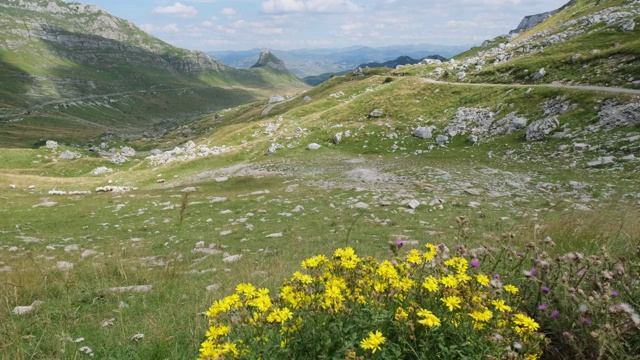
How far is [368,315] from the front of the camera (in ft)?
12.5

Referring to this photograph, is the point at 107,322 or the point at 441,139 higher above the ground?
the point at 107,322

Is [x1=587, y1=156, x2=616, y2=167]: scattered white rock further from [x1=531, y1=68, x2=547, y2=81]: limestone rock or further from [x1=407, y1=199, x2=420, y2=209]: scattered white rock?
[x1=531, y1=68, x2=547, y2=81]: limestone rock

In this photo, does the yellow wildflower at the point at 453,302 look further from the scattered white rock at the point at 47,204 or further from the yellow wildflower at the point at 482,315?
the scattered white rock at the point at 47,204

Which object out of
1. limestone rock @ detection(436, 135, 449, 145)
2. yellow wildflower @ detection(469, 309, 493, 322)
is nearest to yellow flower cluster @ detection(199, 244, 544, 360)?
yellow wildflower @ detection(469, 309, 493, 322)

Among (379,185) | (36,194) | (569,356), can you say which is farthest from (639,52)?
(36,194)

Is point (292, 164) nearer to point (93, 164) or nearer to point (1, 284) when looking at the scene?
point (1, 284)

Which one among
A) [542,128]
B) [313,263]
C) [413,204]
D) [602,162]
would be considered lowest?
[413,204]

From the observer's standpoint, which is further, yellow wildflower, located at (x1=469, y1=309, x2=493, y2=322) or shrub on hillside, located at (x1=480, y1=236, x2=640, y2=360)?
shrub on hillside, located at (x1=480, y1=236, x2=640, y2=360)

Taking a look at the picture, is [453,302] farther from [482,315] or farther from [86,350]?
[86,350]

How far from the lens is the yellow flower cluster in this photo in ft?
11.0

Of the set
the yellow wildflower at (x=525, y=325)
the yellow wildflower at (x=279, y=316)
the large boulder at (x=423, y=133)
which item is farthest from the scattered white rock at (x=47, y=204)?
the large boulder at (x=423, y=133)

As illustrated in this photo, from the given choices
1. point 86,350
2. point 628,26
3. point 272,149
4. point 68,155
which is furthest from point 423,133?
point 68,155

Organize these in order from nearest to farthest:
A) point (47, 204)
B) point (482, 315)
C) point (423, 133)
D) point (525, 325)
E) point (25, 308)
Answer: point (482, 315)
point (525, 325)
point (25, 308)
point (47, 204)
point (423, 133)

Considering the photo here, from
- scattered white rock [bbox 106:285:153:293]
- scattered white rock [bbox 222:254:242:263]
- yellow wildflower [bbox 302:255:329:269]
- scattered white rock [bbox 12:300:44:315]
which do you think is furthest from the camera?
scattered white rock [bbox 222:254:242:263]
